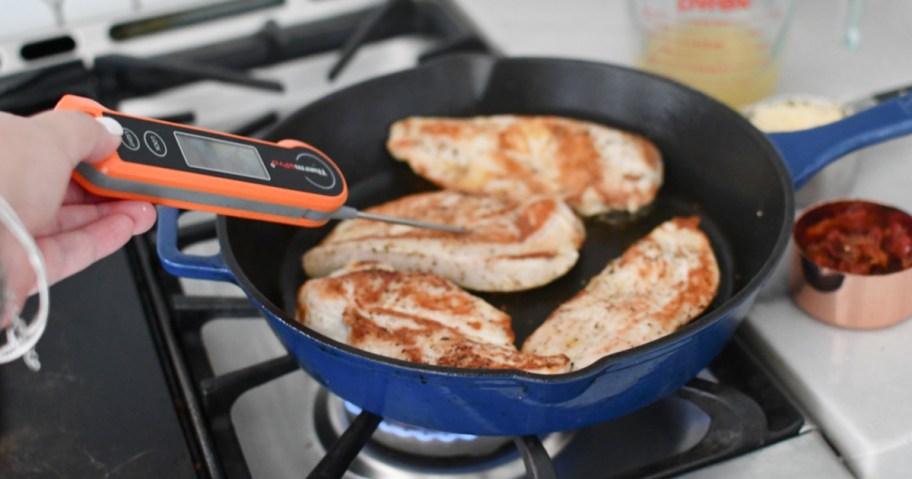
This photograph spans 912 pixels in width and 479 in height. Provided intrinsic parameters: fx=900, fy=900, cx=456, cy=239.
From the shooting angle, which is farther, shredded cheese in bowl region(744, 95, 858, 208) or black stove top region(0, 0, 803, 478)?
shredded cheese in bowl region(744, 95, 858, 208)

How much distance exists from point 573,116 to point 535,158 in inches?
4.4

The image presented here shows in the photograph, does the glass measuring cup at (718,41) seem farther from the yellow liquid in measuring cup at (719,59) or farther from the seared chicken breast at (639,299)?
the seared chicken breast at (639,299)

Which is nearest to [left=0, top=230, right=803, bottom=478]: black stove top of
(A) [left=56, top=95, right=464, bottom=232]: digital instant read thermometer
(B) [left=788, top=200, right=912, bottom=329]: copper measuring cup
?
(B) [left=788, top=200, right=912, bottom=329]: copper measuring cup

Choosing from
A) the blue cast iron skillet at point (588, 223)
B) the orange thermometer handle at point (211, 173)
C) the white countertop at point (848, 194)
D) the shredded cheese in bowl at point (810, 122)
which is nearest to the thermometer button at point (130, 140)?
the orange thermometer handle at point (211, 173)

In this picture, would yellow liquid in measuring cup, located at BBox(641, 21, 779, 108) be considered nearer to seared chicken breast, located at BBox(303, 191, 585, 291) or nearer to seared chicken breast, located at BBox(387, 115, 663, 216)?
seared chicken breast, located at BBox(387, 115, 663, 216)

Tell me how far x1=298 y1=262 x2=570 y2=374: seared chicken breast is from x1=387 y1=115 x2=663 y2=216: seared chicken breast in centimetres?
25

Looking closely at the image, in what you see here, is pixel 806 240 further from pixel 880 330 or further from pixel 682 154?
pixel 682 154

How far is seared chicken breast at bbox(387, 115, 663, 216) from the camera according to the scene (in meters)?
1.25

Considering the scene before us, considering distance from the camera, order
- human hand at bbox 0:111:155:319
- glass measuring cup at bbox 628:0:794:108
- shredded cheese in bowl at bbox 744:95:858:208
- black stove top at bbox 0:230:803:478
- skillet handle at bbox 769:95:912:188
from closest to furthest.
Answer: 1. human hand at bbox 0:111:155:319
2. black stove top at bbox 0:230:803:478
3. skillet handle at bbox 769:95:912:188
4. shredded cheese in bowl at bbox 744:95:858:208
5. glass measuring cup at bbox 628:0:794:108

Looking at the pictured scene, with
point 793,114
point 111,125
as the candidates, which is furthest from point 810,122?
point 111,125

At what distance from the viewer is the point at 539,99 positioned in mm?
1380

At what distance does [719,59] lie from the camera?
137 centimetres

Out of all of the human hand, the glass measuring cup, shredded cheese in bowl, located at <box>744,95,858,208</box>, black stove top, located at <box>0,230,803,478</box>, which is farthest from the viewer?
the glass measuring cup

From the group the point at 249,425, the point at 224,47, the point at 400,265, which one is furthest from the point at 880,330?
the point at 224,47
